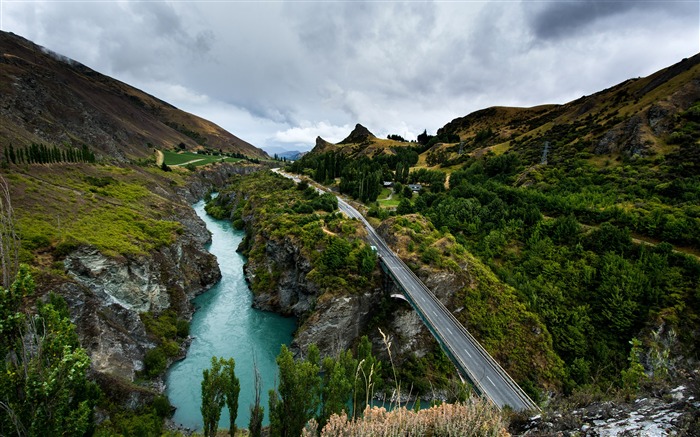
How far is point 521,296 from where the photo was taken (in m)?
40.5

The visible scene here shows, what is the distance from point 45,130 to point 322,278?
10387 centimetres

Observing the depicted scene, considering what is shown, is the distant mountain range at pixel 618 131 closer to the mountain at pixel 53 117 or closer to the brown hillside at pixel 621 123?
the brown hillside at pixel 621 123

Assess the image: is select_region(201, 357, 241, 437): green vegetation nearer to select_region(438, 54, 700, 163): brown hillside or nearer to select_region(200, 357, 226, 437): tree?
select_region(200, 357, 226, 437): tree

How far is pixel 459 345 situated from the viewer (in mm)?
29578

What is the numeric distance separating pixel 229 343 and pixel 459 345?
26.9 meters

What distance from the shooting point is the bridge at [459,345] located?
80.4 ft

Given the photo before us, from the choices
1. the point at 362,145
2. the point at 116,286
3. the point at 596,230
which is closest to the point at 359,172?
the point at 596,230

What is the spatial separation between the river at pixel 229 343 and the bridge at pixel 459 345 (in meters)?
15.9

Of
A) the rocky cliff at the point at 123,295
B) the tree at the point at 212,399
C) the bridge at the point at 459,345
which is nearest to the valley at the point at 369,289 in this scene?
the rocky cliff at the point at 123,295

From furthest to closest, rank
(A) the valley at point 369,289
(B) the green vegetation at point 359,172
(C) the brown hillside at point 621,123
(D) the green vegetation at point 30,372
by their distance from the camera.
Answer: (B) the green vegetation at point 359,172 < (C) the brown hillside at point 621,123 < (A) the valley at point 369,289 < (D) the green vegetation at point 30,372

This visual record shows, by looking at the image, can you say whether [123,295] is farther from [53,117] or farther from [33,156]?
[53,117]

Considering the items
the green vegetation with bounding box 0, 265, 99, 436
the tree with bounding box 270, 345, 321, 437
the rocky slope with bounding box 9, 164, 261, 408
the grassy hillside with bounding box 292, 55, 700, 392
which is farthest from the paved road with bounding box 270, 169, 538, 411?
the rocky slope with bounding box 9, 164, 261, 408

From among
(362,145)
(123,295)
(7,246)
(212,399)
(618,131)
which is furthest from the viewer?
(362,145)

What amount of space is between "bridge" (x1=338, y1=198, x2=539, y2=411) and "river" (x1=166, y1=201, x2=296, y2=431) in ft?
52.1
